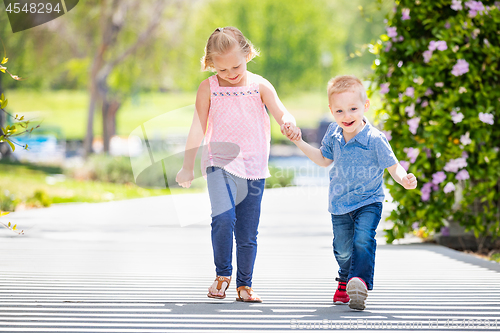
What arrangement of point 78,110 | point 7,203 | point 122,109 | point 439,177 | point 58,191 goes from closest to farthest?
point 439,177
point 7,203
point 58,191
point 122,109
point 78,110

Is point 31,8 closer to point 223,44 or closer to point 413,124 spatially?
point 413,124

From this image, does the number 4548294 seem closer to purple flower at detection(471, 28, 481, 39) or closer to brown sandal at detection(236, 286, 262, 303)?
purple flower at detection(471, 28, 481, 39)

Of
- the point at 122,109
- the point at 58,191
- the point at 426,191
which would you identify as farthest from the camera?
the point at 122,109

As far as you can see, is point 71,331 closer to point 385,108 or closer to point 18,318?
point 18,318

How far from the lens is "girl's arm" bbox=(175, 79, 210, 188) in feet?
13.2

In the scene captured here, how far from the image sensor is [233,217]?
4.00 meters

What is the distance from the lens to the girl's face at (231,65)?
151 inches

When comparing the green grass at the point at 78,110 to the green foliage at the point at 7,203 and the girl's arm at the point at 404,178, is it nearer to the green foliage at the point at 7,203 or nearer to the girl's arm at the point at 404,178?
the green foliage at the point at 7,203

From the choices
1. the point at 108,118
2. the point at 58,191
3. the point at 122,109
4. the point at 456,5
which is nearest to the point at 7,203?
the point at 58,191

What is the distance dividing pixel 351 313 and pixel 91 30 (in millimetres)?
20860

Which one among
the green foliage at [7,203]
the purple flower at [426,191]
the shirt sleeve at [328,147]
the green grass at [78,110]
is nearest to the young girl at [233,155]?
the shirt sleeve at [328,147]

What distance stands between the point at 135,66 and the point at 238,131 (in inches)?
802

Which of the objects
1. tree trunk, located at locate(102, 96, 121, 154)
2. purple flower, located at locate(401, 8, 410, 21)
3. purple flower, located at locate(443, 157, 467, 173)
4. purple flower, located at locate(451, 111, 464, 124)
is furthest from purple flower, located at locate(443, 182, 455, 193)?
tree trunk, located at locate(102, 96, 121, 154)

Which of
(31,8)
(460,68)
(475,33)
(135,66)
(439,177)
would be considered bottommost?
(439,177)
